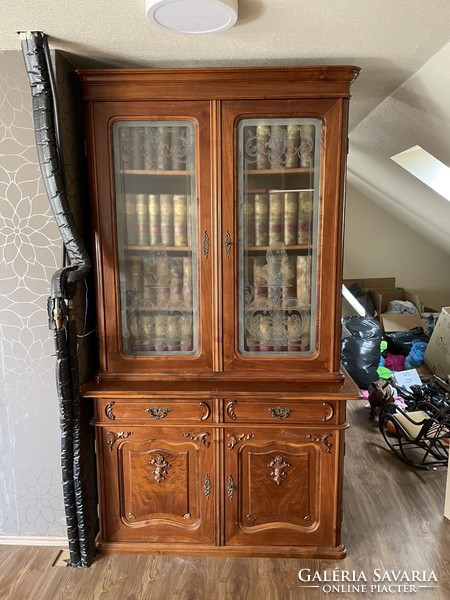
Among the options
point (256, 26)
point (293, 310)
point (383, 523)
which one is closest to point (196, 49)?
point (256, 26)

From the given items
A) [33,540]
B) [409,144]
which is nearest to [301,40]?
[409,144]

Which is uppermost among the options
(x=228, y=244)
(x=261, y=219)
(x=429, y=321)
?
(x=261, y=219)

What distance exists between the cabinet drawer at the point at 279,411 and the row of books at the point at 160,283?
1.58 ft

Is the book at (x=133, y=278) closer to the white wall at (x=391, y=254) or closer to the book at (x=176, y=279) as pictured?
the book at (x=176, y=279)

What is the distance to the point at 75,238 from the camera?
184cm

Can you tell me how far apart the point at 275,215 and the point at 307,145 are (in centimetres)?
31

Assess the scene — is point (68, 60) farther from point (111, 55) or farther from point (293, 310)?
point (293, 310)

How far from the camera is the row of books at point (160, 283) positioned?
2020 millimetres

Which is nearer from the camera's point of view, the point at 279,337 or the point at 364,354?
the point at 279,337

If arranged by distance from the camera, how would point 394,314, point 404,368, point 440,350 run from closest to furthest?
point 440,350 < point 404,368 < point 394,314

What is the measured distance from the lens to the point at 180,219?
6.52 feet

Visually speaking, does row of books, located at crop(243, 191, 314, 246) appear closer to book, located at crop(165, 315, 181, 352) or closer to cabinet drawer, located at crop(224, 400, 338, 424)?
book, located at crop(165, 315, 181, 352)

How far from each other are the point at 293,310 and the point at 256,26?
110 cm

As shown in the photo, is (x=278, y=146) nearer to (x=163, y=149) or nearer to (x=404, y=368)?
(x=163, y=149)
